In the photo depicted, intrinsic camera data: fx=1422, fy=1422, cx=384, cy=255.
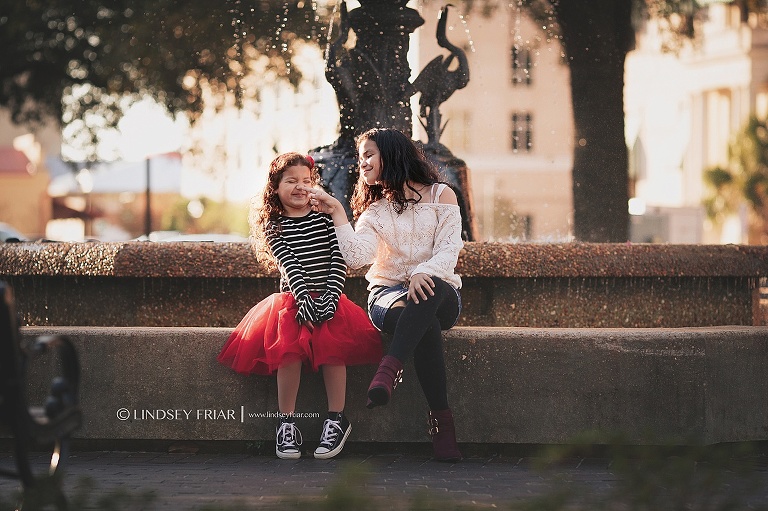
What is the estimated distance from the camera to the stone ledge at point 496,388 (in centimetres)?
650

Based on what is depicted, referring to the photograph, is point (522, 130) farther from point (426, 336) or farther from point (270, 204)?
point (426, 336)

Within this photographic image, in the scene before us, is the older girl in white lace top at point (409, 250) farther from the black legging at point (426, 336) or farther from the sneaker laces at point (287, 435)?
the sneaker laces at point (287, 435)

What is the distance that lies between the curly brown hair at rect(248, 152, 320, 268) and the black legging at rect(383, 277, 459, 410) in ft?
2.31

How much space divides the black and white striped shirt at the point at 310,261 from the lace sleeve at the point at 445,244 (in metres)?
0.39

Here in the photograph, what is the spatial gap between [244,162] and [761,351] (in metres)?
16.6

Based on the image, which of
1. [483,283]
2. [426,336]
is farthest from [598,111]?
[426,336]

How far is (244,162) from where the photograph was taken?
2266 centimetres

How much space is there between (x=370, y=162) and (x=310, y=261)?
0.54 m

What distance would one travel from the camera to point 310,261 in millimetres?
6430

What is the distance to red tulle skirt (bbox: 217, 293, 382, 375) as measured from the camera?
6.33 metres

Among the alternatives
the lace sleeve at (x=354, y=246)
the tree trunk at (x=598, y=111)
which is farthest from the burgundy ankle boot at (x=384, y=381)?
the tree trunk at (x=598, y=111)

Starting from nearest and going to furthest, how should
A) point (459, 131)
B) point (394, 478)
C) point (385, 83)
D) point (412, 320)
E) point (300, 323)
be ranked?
1. point (394, 478)
2. point (412, 320)
3. point (300, 323)
4. point (385, 83)
5. point (459, 131)

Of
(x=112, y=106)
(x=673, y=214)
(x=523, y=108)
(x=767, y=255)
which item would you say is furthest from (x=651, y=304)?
(x=523, y=108)

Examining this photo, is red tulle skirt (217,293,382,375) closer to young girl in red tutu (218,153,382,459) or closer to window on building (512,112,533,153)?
young girl in red tutu (218,153,382,459)
